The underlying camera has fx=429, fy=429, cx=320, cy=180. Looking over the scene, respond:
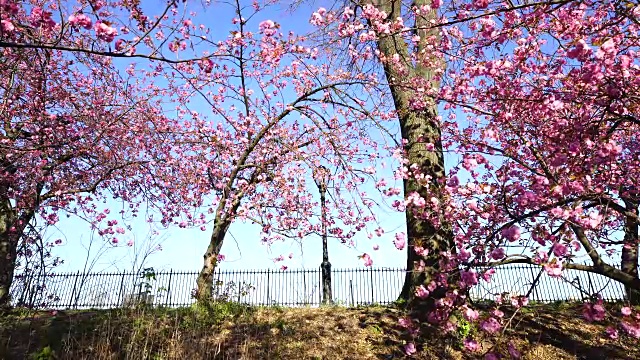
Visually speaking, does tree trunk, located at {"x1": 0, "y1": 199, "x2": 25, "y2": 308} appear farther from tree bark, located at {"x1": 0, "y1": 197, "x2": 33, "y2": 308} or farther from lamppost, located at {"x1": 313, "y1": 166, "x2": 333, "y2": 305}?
lamppost, located at {"x1": 313, "y1": 166, "x2": 333, "y2": 305}

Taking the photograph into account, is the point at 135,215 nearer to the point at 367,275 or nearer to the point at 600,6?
the point at 367,275

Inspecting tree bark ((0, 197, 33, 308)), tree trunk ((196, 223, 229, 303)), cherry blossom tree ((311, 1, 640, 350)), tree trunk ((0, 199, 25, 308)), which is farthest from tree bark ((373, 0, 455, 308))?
tree trunk ((0, 199, 25, 308))

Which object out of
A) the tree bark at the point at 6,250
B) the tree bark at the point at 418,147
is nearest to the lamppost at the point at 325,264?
the tree bark at the point at 418,147

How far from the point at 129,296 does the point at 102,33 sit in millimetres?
5680

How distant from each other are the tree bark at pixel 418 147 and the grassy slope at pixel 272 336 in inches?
36.3

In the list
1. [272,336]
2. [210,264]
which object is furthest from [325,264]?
[272,336]

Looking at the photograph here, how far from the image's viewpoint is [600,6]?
4707 millimetres

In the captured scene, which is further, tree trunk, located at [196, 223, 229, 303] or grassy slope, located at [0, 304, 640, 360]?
tree trunk, located at [196, 223, 229, 303]

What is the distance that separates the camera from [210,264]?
31.8 feet

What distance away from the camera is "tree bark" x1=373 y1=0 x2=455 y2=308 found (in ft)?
23.4

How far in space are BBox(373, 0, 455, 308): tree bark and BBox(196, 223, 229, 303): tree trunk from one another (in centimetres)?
429

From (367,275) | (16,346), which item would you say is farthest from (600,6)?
(367,275)

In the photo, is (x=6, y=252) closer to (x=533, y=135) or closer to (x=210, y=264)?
(x=210, y=264)

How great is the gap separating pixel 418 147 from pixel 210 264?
5.30 metres
